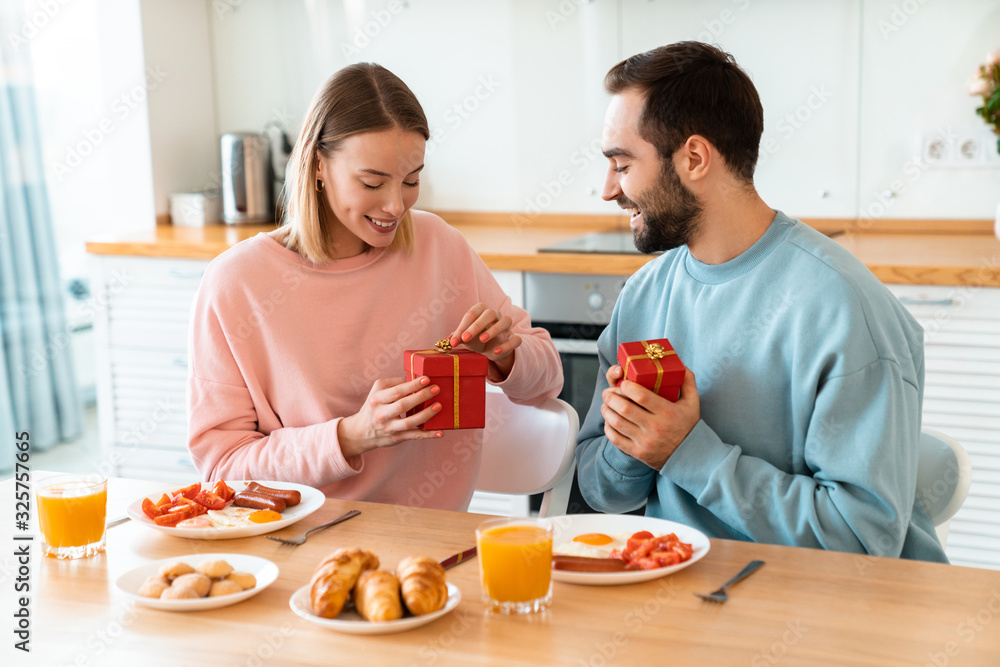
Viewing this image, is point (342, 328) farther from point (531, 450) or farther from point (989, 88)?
point (989, 88)

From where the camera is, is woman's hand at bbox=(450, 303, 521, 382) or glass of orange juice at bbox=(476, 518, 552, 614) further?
woman's hand at bbox=(450, 303, 521, 382)

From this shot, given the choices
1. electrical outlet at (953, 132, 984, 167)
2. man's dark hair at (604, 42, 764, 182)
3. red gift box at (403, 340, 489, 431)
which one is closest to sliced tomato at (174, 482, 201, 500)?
red gift box at (403, 340, 489, 431)

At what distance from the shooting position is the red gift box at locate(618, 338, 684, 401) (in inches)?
47.8

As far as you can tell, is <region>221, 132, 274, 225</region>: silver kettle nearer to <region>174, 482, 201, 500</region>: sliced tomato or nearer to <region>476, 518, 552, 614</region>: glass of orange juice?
<region>174, 482, 201, 500</region>: sliced tomato

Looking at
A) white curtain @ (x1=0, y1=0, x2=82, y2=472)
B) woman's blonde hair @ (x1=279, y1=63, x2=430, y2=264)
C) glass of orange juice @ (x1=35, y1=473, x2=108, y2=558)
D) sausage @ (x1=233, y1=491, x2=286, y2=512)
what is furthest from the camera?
white curtain @ (x1=0, y1=0, x2=82, y2=472)

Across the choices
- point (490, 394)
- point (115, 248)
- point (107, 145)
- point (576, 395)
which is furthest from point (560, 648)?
point (107, 145)

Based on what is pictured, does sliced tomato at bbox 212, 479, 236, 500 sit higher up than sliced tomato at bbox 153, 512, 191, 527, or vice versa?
sliced tomato at bbox 212, 479, 236, 500

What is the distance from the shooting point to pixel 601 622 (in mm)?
927

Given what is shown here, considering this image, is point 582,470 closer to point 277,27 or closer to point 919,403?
point 919,403

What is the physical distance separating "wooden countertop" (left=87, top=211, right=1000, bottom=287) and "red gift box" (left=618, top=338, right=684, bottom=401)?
1232 millimetres

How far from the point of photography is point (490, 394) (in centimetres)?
161

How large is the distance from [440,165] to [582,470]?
74.6 inches

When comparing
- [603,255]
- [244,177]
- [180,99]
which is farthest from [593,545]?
[180,99]

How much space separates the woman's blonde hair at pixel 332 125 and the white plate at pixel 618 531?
2.09 feet
